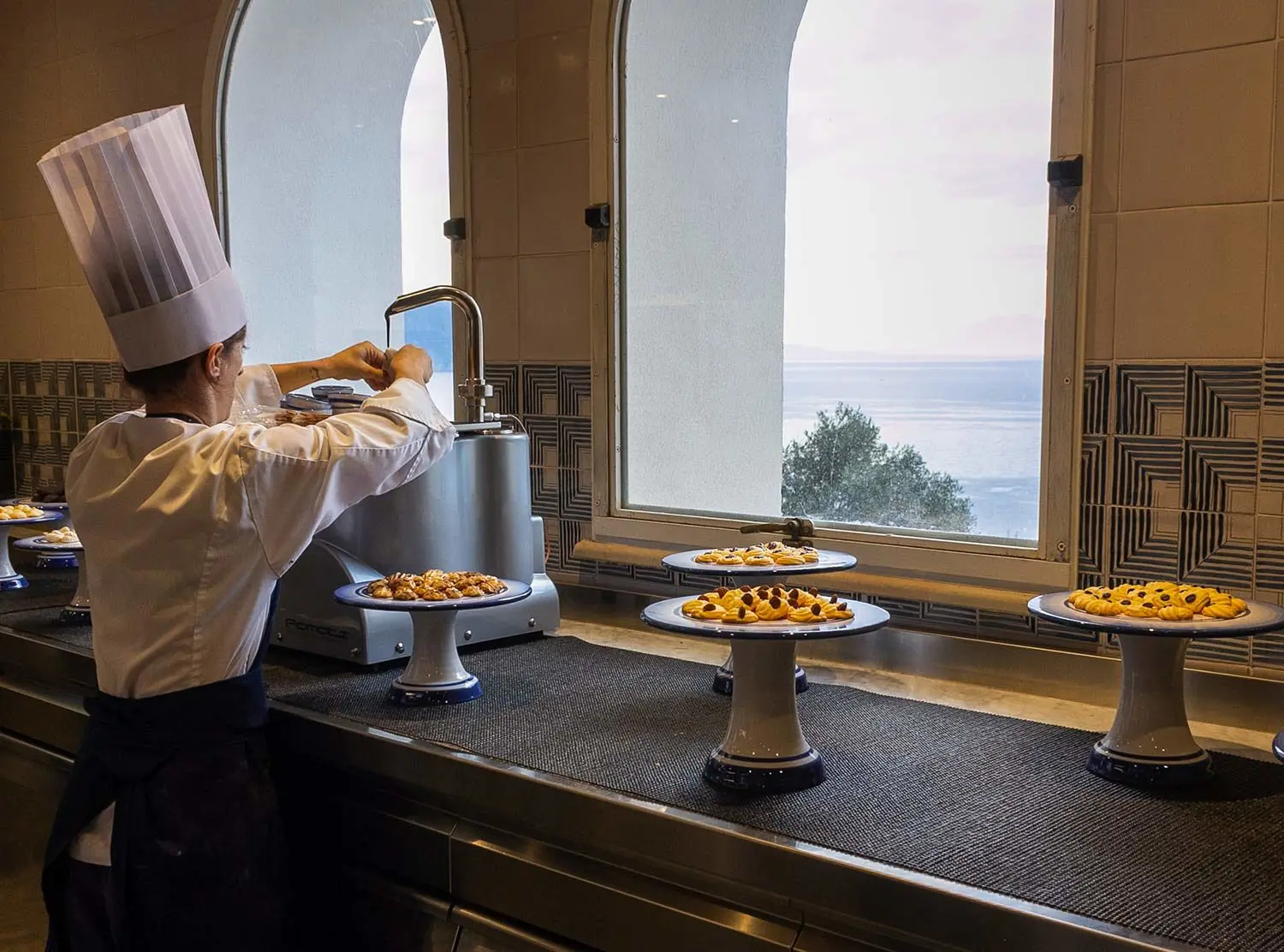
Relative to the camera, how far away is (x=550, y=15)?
2.10m

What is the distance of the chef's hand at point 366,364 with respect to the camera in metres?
1.56

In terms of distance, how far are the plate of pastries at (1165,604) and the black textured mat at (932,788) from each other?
0.16m

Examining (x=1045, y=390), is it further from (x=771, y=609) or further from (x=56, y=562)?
(x=56, y=562)

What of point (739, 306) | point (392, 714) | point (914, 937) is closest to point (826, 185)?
point (739, 306)

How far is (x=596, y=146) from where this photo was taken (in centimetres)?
205

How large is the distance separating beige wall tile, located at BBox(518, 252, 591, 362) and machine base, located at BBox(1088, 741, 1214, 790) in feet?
3.83

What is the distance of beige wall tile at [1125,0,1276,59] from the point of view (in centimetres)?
138

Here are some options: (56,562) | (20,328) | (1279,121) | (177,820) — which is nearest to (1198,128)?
(1279,121)

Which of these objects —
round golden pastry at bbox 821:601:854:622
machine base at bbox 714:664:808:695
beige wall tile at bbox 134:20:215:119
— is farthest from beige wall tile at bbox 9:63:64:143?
round golden pastry at bbox 821:601:854:622

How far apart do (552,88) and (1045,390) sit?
3.35ft

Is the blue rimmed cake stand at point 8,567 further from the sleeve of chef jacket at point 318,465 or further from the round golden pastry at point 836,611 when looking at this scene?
the round golden pastry at point 836,611

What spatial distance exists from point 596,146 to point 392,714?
1.05 meters

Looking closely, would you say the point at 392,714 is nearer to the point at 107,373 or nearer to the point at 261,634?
the point at 261,634

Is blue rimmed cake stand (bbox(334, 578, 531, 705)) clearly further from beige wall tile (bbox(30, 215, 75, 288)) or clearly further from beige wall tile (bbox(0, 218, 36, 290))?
beige wall tile (bbox(0, 218, 36, 290))
